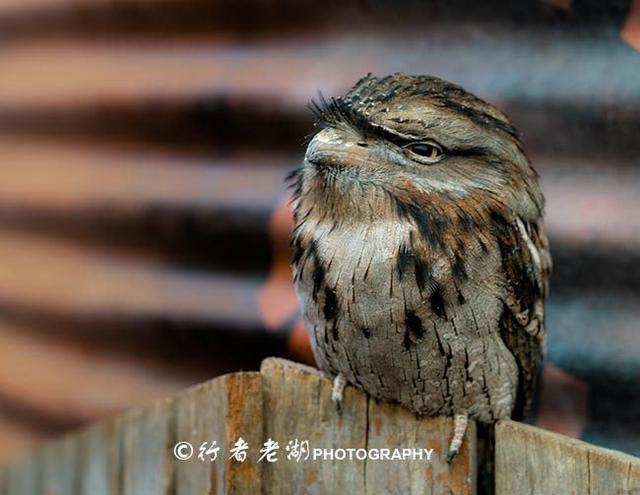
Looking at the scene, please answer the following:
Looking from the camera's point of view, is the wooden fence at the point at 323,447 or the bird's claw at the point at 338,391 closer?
the wooden fence at the point at 323,447

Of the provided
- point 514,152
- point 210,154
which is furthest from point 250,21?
point 514,152

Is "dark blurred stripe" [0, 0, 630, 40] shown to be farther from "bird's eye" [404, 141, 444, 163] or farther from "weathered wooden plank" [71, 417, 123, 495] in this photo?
"weathered wooden plank" [71, 417, 123, 495]

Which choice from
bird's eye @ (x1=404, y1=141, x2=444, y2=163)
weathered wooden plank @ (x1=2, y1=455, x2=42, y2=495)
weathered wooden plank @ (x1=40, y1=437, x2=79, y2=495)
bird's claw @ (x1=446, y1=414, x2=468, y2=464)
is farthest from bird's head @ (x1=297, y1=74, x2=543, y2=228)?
weathered wooden plank @ (x1=2, y1=455, x2=42, y2=495)

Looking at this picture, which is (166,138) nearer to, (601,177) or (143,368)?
(143,368)

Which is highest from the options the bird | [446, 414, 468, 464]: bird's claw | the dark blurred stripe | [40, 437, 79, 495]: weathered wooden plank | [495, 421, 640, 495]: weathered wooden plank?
the dark blurred stripe

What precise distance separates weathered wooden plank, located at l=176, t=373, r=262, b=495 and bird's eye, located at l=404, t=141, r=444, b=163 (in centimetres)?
57

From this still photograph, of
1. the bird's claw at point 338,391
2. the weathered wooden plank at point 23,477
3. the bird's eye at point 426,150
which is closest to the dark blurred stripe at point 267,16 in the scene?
the bird's eye at point 426,150

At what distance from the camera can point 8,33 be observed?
3.27m

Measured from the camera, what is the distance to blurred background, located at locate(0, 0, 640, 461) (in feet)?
7.28

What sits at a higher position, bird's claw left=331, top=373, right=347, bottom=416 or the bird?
the bird

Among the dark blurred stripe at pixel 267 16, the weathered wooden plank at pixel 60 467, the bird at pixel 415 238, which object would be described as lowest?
the weathered wooden plank at pixel 60 467

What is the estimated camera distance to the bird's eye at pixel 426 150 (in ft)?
6.00

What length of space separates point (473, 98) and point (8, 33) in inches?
82.5

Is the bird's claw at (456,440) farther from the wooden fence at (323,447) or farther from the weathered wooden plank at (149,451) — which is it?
the weathered wooden plank at (149,451)
